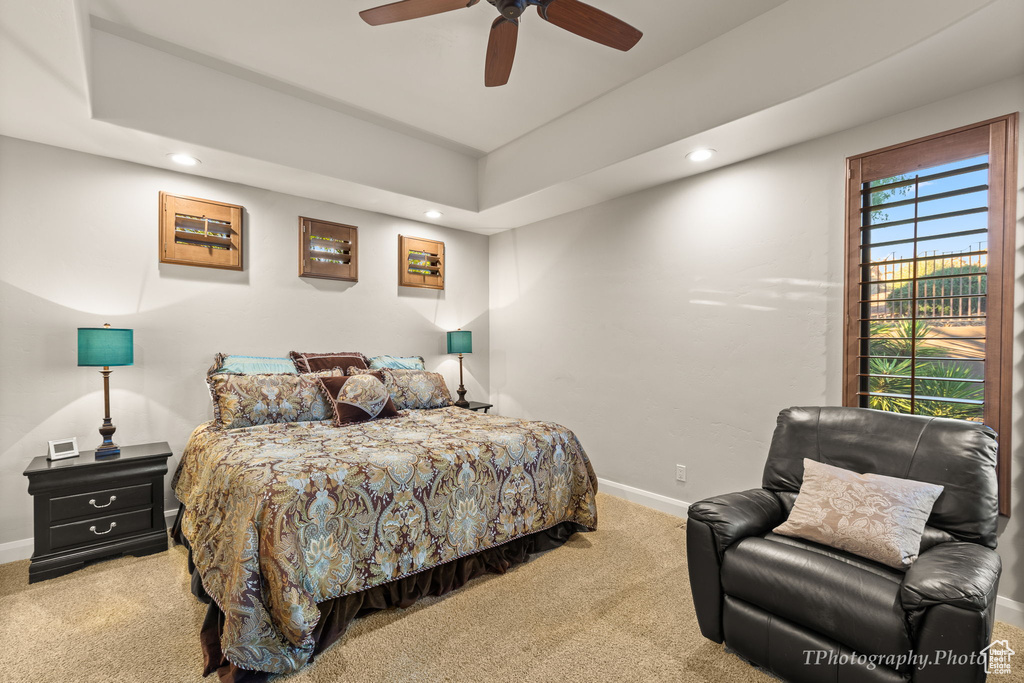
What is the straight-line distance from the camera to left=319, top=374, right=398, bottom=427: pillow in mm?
3139

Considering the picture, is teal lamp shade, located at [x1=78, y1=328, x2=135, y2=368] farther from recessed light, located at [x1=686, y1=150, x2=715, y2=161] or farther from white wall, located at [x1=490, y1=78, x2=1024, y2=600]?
recessed light, located at [x1=686, y1=150, x2=715, y2=161]

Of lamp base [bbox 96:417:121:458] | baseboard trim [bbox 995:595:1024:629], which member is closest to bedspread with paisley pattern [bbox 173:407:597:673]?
lamp base [bbox 96:417:121:458]

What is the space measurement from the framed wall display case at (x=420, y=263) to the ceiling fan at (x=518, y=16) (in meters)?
2.50

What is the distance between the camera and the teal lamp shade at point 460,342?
4629 mm

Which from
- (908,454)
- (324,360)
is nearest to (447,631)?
(908,454)

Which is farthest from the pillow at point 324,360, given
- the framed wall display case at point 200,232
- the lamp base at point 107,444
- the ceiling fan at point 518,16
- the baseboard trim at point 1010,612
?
the baseboard trim at point 1010,612

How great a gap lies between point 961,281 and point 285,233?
4.34 m

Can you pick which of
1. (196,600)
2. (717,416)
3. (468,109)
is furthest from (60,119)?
(717,416)

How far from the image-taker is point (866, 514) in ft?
5.75

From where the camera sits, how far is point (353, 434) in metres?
2.81

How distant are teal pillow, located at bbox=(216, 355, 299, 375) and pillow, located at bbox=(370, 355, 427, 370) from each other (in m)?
0.67

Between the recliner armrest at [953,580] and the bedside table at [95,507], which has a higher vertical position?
the recliner armrest at [953,580]

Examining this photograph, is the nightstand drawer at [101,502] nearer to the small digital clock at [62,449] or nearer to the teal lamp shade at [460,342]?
the small digital clock at [62,449]

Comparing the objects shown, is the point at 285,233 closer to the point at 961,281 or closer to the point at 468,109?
the point at 468,109
